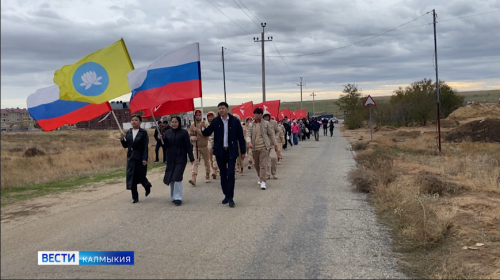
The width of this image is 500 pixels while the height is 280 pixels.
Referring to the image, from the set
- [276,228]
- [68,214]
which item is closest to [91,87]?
[68,214]

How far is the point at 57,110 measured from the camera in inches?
361

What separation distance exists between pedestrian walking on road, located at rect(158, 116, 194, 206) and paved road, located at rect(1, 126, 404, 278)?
0.34 m

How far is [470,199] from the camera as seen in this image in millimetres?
9305

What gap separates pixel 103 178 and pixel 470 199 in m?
9.80

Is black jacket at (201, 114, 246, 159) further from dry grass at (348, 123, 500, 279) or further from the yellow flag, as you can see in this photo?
dry grass at (348, 123, 500, 279)

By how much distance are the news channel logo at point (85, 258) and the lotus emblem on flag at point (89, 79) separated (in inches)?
159

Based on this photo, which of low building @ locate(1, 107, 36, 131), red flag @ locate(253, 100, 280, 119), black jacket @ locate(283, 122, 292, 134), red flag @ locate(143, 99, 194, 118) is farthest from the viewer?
black jacket @ locate(283, 122, 292, 134)

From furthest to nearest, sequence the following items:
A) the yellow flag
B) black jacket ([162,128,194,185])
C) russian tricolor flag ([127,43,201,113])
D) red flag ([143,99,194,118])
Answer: red flag ([143,99,194,118])
russian tricolor flag ([127,43,201,113])
black jacket ([162,128,194,185])
the yellow flag

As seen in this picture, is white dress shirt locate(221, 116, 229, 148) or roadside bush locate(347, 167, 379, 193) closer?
white dress shirt locate(221, 116, 229, 148)

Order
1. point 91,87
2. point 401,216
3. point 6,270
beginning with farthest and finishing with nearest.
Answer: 1. point 91,87
2. point 401,216
3. point 6,270

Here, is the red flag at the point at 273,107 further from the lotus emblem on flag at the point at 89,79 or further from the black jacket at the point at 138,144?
the lotus emblem on flag at the point at 89,79

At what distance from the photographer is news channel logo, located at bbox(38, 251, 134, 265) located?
4.54m

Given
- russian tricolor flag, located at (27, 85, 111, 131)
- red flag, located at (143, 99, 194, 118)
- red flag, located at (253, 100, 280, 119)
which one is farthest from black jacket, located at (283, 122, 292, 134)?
russian tricolor flag, located at (27, 85, 111, 131)

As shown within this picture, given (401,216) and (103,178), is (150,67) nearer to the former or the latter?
(103,178)
